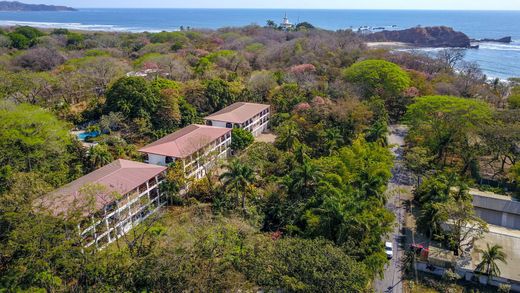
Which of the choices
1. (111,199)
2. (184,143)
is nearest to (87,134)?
(184,143)

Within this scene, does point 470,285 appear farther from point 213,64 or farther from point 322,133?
point 213,64

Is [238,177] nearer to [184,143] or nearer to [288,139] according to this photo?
[184,143]

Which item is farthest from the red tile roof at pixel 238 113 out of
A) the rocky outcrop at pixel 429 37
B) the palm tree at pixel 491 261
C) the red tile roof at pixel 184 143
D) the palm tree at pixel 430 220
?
the rocky outcrop at pixel 429 37

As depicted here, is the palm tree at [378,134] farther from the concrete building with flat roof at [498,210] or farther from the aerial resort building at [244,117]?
the aerial resort building at [244,117]

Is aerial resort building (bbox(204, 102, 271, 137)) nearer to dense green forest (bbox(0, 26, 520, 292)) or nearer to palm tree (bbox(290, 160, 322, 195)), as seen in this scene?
dense green forest (bbox(0, 26, 520, 292))

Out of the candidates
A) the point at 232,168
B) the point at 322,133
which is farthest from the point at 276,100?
the point at 232,168

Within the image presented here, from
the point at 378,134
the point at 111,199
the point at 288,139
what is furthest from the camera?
the point at 378,134

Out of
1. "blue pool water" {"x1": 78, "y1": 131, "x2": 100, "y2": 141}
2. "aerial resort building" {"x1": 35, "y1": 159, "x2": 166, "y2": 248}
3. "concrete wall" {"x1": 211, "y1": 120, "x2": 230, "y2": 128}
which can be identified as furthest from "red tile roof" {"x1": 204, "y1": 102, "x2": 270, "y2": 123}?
"aerial resort building" {"x1": 35, "y1": 159, "x2": 166, "y2": 248}
